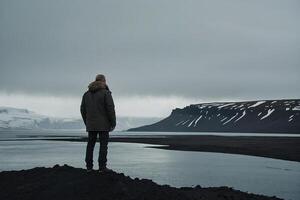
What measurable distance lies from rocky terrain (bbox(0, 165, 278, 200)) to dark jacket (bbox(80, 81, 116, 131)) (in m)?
1.53

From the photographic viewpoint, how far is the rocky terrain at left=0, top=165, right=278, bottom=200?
1339 centimetres

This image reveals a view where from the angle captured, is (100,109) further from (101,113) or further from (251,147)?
(251,147)

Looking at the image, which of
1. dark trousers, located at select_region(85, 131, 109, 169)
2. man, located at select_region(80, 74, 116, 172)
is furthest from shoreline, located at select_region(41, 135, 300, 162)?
man, located at select_region(80, 74, 116, 172)

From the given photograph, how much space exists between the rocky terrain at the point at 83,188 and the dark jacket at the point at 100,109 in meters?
1.53

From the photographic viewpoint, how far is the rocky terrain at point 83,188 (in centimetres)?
1339

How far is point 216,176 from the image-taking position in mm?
33656

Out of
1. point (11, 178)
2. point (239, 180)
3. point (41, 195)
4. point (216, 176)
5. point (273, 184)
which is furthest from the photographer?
point (216, 176)

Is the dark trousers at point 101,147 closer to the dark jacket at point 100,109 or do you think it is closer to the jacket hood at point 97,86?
the dark jacket at point 100,109

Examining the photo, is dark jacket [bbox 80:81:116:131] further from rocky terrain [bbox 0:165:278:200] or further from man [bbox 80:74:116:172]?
rocky terrain [bbox 0:165:278:200]

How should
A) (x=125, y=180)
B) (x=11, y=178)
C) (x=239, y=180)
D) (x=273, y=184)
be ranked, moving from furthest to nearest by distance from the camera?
(x=239, y=180) < (x=273, y=184) < (x=11, y=178) < (x=125, y=180)

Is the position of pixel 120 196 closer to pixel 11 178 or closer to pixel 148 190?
Answer: pixel 148 190

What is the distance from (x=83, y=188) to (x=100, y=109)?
102 inches

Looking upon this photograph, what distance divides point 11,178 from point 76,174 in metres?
3.13

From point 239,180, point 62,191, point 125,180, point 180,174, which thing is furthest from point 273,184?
point 62,191
